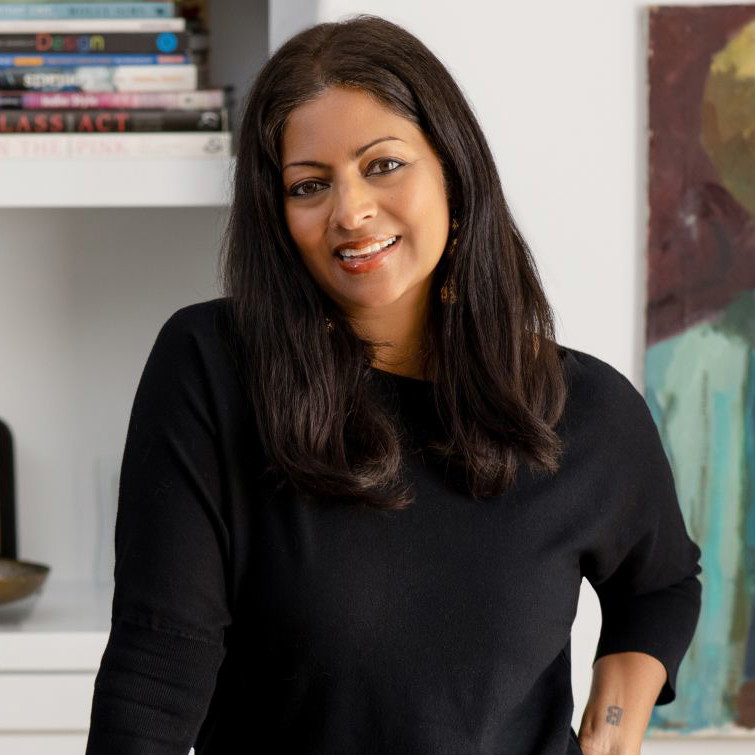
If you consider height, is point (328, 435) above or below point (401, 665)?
above

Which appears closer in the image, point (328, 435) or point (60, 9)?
point (328, 435)

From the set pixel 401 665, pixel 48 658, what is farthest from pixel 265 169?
pixel 48 658

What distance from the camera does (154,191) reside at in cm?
185

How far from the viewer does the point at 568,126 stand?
1.77 m

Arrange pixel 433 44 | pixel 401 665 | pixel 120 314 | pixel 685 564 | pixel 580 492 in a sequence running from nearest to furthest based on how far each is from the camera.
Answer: pixel 401 665
pixel 580 492
pixel 685 564
pixel 433 44
pixel 120 314

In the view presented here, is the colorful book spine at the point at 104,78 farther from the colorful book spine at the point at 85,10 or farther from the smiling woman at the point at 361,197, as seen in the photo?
the smiling woman at the point at 361,197

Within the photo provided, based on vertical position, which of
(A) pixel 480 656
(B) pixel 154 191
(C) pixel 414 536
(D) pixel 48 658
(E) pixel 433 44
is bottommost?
(D) pixel 48 658

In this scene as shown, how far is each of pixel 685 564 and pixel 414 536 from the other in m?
0.44

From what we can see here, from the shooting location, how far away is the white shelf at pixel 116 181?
1.84 meters

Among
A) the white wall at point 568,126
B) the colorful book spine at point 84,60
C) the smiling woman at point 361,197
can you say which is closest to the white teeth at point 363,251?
the smiling woman at point 361,197

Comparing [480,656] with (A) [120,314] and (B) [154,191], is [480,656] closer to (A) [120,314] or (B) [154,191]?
(B) [154,191]

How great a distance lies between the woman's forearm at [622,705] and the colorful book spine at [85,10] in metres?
1.20

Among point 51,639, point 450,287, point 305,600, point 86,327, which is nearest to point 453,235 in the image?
point 450,287

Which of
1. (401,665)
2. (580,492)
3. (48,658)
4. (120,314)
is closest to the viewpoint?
(401,665)
